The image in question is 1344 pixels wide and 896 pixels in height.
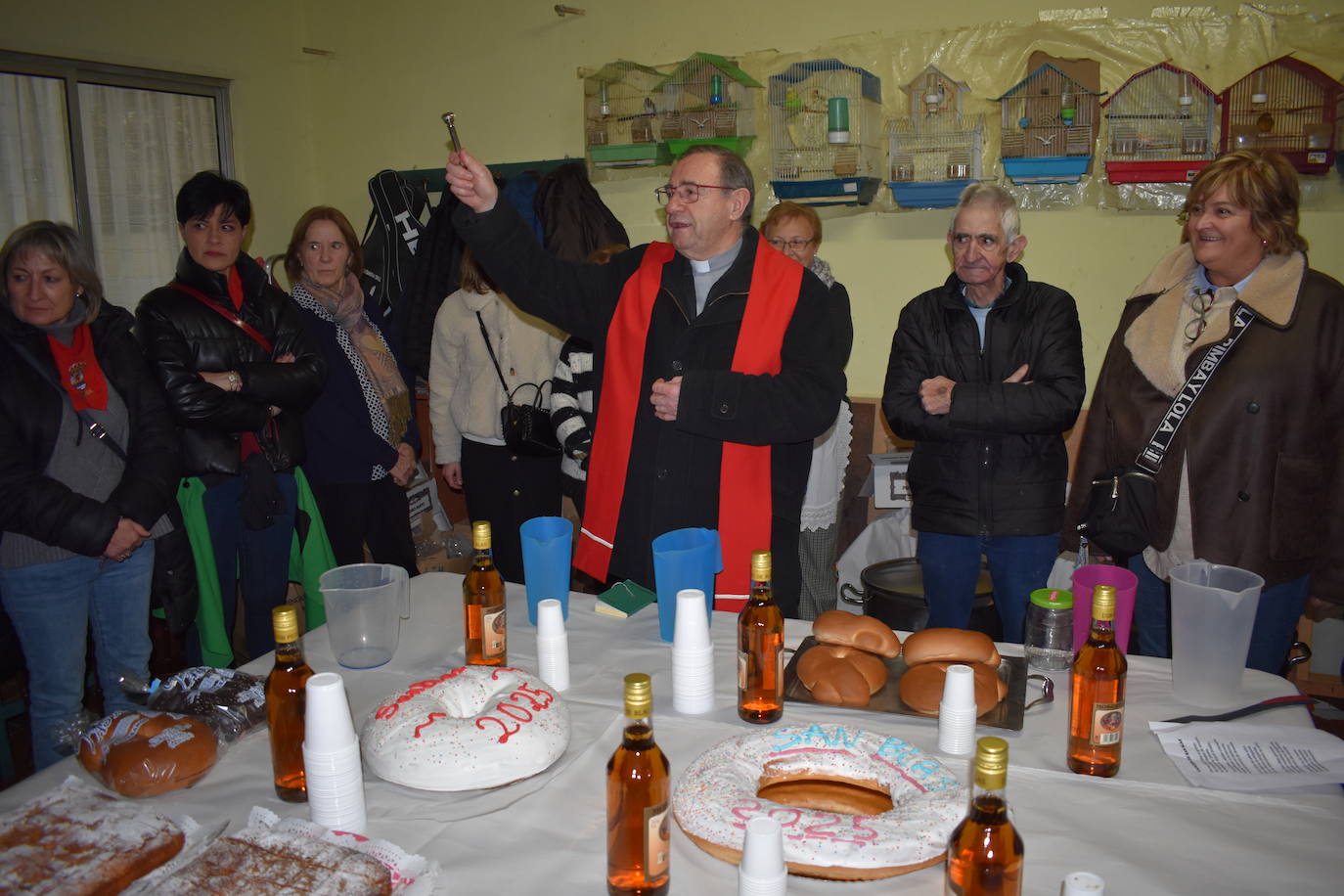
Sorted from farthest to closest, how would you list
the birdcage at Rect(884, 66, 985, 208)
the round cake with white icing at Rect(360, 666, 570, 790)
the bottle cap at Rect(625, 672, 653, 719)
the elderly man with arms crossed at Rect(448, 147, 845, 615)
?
the birdcage at Rect(884, 66, 985, 208), the elderly man with arms crossed at Rect(448, 147, 845, 615), the round cake with white icing at Rect(360, 666, 570, 790), the bottle cap at Rect(625, 672, 653, 719)

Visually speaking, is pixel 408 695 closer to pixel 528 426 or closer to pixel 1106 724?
pixel 1106 724

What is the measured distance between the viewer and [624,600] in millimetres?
1876

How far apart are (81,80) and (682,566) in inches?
147

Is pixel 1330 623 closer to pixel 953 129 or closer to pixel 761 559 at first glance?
pixel 953 129

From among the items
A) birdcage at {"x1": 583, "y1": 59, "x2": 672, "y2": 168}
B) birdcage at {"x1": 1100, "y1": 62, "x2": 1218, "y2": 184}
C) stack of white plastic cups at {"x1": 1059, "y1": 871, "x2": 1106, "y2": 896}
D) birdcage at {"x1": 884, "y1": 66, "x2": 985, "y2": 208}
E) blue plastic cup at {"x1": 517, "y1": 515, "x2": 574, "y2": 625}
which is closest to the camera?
stack of white plastic cups at {"x1": 1059, "y1": 871, "x2": 1106, "y2": 896}

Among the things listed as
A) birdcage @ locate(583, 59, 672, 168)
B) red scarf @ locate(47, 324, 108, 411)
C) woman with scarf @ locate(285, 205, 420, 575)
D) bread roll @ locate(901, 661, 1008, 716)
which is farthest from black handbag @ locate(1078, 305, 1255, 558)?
red scarf @ locate(47, 324, 108, 411)

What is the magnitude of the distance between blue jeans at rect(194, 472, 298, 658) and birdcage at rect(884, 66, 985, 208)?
2.43m

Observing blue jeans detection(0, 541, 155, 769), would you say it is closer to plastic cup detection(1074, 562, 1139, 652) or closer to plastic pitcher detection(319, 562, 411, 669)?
plastic pitcher detection(319, 562, 411, 669)

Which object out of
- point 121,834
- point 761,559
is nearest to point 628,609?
point 761,559

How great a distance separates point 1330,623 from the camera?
3.23 meters

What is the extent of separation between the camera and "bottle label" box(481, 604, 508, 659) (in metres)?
1.61

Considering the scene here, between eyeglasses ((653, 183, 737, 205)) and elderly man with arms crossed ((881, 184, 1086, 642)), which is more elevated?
eyeglasses ((653, 183, 737, 205))

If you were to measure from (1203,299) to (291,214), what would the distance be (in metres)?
4.20

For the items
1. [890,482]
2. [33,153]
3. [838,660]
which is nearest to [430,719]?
[838,660]
